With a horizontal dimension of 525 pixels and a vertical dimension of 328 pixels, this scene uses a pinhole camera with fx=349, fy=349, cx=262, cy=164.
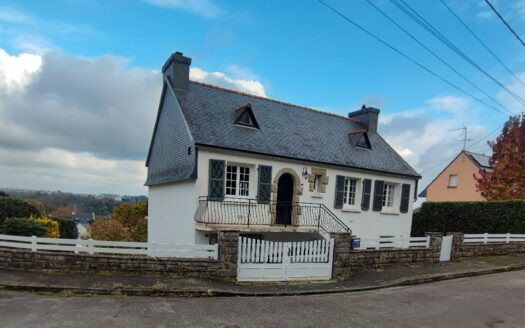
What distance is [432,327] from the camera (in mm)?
6055

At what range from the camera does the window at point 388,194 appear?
18.4m

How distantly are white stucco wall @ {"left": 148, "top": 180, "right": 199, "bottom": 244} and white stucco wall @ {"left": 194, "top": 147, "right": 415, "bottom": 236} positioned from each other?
18.1 inches

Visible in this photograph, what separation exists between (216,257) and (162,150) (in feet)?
29.0

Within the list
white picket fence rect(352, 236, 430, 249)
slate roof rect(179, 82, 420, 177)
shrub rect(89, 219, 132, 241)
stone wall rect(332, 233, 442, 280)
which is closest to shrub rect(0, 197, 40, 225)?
shrub rect(89, 219, 132, 241)

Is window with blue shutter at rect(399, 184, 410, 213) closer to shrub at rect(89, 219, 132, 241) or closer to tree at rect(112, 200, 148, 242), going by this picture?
tree at rect(112, 200, 148, 242)

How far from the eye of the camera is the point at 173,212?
14.7 m

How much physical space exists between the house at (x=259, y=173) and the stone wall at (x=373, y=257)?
206 centimetres

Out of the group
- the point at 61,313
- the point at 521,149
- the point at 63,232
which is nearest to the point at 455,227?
the point at 521,149

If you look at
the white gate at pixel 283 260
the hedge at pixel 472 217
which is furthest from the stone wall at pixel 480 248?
the white gate at pixel 283 260

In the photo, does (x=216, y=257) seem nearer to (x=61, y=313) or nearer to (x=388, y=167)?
(x=61, y=313)

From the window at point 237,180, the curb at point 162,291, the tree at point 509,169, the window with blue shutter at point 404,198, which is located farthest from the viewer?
the tree at point 509,169

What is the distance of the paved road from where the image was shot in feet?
19.2

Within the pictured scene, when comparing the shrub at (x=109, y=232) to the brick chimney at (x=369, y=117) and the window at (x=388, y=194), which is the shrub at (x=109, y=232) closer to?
the window at (x=388, y=194)

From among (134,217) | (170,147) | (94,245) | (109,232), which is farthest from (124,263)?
(134,217)
